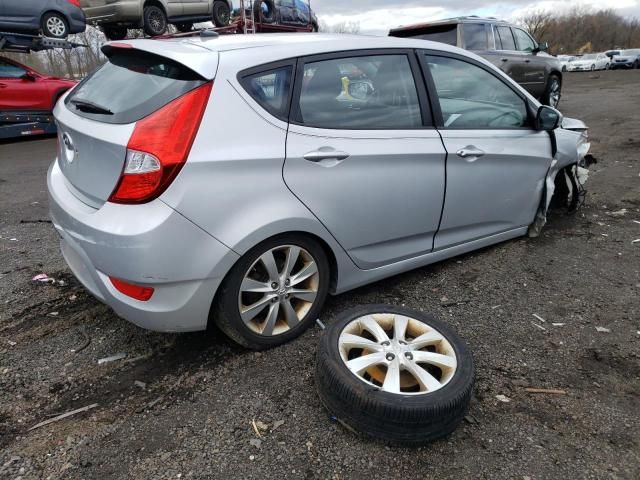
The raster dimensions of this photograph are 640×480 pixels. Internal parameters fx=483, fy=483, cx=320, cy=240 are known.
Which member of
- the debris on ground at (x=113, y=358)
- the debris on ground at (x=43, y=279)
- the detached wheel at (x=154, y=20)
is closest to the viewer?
the debris on ground at (x=113, y=358)

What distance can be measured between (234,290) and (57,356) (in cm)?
110

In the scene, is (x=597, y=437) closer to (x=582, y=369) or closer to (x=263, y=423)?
(x=582, y=369)

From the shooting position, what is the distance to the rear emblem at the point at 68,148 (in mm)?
2514

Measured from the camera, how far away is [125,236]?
2121mm

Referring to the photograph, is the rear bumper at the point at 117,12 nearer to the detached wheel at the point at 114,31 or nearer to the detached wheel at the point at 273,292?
the detached wheel at the point at 114,31

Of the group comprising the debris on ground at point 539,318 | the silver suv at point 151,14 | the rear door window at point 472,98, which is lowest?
the debris on ground at point 539,318

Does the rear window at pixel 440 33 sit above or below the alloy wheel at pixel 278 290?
above

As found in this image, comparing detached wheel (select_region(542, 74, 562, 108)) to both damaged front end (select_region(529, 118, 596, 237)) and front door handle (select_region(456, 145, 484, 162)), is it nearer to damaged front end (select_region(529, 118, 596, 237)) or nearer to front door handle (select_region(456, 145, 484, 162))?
damaged front end (select_region(529, 118, 596, 237))

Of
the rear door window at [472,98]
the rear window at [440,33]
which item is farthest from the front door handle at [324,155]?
the rear window at [440,33]

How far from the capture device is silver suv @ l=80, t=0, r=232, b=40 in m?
11.4

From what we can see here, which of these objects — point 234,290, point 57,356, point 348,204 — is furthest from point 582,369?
point 57,356

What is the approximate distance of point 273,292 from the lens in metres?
2.51

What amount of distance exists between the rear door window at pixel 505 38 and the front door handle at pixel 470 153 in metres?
6.91

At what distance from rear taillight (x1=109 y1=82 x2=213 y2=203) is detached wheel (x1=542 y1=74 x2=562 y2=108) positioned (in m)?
10.5
